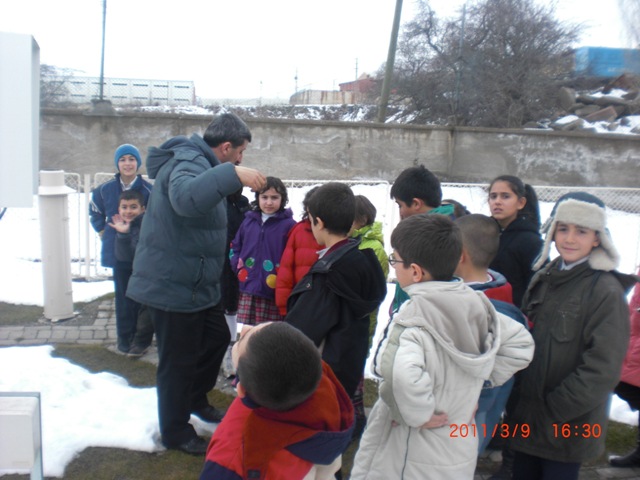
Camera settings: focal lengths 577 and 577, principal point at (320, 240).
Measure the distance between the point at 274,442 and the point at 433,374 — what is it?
0.67m

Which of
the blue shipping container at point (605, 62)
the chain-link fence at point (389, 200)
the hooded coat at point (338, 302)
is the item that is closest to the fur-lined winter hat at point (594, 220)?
the hooded coat at point (338, 302)

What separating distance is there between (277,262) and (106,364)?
5.57ft

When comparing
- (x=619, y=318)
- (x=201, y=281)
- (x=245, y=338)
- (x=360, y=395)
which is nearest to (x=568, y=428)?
(x=619, y=318)

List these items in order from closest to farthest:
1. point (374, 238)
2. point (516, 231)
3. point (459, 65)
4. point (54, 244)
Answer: point (516, 231)
point (374, 238)
point (54, 244)
point (459, 65)

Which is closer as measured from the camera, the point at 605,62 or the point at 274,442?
the point at 274,442

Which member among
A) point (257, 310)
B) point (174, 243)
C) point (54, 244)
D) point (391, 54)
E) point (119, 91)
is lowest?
point (257, 310)

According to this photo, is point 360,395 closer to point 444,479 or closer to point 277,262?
point 277,262

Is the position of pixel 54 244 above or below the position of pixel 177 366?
above

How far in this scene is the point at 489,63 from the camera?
16781 millimetres

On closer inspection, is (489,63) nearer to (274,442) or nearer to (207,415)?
(207,415)

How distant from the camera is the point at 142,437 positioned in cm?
332

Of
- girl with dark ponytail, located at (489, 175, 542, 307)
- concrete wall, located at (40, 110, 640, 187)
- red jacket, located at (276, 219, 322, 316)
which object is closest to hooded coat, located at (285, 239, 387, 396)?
red jacket, located at (276, 219, 322, 316)

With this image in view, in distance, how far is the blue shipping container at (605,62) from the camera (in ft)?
60.6
